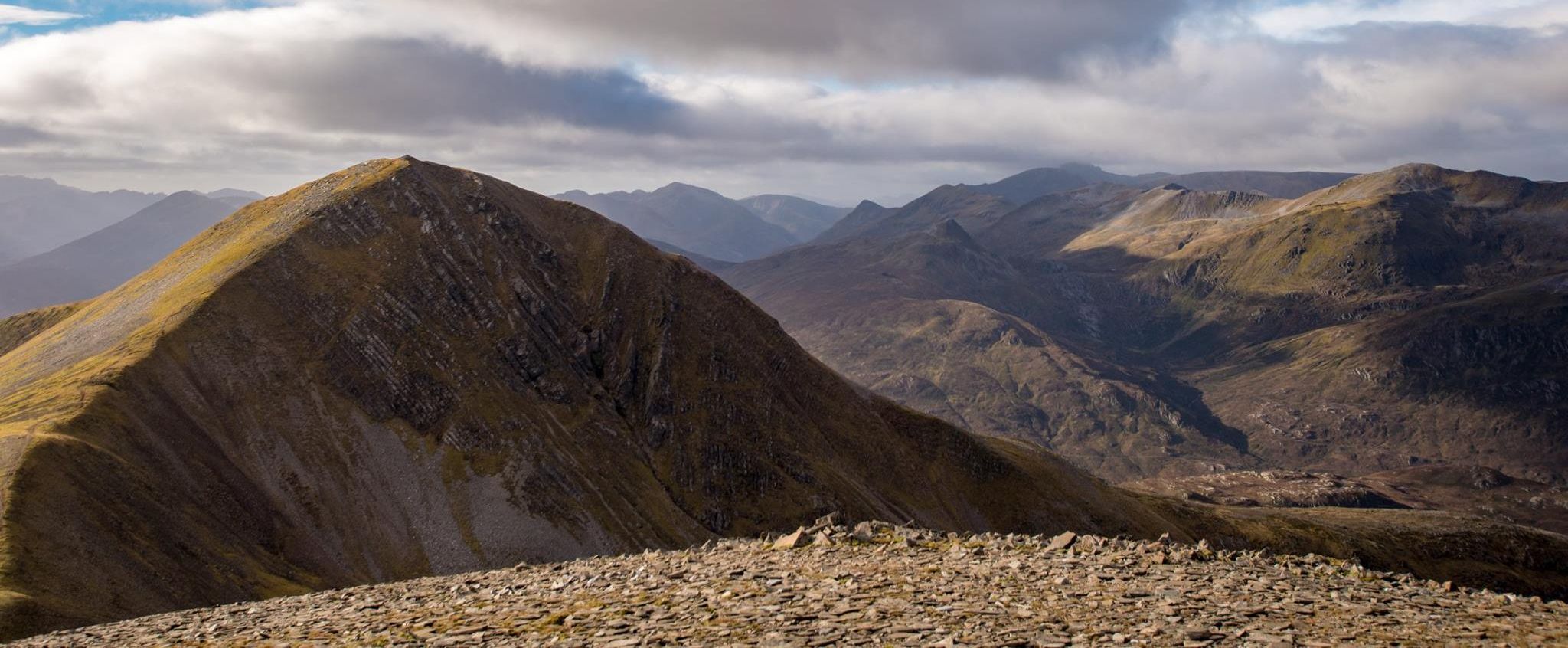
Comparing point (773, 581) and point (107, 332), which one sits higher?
point (107, 332)

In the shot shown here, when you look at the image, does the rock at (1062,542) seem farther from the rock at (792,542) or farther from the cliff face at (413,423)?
the cliff face at (413,423)

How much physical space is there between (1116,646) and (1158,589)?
31.0 ft

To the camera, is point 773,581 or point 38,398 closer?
point 773,581

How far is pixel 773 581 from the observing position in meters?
45.9

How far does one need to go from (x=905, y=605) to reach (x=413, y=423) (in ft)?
424

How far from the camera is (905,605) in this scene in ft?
130

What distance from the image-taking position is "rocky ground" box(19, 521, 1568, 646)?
3619cm

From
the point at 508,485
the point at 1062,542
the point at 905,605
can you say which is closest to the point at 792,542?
the point at 1062,542

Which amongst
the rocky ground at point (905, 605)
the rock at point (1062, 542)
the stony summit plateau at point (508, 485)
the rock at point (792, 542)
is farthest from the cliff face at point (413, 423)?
the rock at point (1062, 542)

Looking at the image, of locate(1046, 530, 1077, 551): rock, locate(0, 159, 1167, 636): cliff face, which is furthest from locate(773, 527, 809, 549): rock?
locate(0, 159, 1167, 636): cliff face

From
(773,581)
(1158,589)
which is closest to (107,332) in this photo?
(773,581)

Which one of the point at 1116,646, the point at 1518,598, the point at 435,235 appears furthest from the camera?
the point at 435,235

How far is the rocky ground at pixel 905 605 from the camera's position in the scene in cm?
3619

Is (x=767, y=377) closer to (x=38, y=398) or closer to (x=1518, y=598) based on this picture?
(x=38, y=398)
